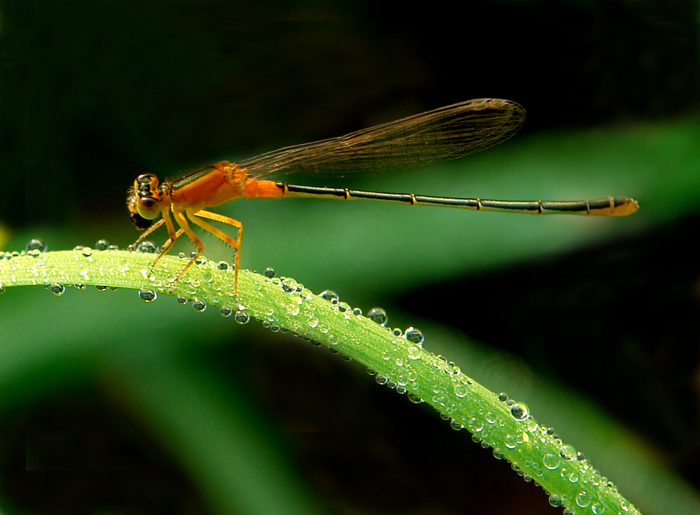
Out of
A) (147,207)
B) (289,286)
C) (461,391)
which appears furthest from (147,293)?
(147,207)

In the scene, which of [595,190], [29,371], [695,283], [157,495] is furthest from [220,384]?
[695,283]

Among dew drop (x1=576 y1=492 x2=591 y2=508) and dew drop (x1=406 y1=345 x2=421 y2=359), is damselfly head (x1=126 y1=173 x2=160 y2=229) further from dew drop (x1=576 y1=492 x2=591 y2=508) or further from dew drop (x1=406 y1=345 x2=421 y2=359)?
dew drop (x1=576 y1=492 x2=591 y2=508)

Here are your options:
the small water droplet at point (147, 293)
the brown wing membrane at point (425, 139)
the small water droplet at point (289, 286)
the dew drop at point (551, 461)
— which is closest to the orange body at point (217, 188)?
the brown wing membrane at point (425, 139)

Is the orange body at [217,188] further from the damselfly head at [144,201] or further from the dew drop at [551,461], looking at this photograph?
the dew drop at [551,461]

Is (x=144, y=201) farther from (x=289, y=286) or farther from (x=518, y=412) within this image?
(x=518, y=412)

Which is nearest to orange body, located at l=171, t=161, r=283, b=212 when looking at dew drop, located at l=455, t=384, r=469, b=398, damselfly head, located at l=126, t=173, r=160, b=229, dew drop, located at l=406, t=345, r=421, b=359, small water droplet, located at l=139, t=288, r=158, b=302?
damselfly head, located at l=126, t=173, r=160, b=229

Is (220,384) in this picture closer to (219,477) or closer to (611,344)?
(219,477)
